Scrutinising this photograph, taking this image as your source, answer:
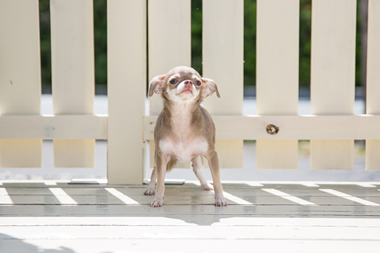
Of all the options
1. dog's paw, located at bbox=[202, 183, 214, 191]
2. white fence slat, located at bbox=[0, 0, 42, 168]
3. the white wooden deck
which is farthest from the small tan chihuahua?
white fence slat, located at bbox=[0, 0, 42, 168]

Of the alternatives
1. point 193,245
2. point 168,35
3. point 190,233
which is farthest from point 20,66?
point 193,245

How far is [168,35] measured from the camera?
3.41 meters

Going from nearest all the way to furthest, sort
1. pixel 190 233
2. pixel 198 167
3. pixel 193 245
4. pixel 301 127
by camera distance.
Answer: pixel 193 245
pixel 190 233
pixel 198 167
pixel 301 127

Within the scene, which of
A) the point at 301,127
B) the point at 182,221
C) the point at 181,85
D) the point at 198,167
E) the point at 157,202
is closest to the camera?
the point at 182,221

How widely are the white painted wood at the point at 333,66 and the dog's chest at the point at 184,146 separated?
110 centimetres

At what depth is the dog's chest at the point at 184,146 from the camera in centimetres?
276

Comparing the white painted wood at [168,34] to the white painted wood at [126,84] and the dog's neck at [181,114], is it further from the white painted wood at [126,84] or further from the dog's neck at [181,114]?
the dog's neck at [181,114]

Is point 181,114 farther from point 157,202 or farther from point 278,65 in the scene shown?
point 278,65

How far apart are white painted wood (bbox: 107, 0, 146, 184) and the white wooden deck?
0.25 m

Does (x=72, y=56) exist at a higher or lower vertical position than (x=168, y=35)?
lower

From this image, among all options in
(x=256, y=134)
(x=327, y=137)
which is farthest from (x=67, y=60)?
(x=327, y=137)

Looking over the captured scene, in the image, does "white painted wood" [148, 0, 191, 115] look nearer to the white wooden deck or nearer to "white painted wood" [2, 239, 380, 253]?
the white wooden deck

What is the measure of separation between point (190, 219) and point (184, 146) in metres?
0.51

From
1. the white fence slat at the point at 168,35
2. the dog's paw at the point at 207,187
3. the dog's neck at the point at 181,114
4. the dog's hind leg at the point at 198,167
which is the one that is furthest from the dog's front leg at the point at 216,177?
the white fence slat at the point at 168,35
